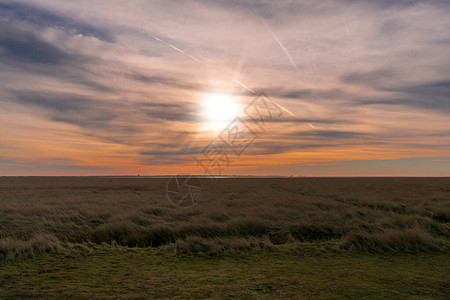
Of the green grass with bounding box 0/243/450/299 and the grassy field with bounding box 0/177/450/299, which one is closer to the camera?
the green grass with bounding box 0/243/450/299

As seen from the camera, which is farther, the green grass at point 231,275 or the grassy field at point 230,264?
the grassy field at point 230,264

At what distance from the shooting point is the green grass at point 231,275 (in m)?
5.94

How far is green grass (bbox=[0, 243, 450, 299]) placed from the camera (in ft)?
19.5

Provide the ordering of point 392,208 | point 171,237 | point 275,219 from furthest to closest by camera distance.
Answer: point 392,208 → point 275,219 → point 171,237

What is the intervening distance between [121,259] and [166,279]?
263 centimetres

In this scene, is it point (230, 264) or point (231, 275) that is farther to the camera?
point (230, 264)

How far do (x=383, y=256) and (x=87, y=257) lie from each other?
877 centimetres

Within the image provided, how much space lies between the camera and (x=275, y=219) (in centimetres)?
1598

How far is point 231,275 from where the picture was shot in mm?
7188

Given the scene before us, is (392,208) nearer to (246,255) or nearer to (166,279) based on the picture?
(246,255)

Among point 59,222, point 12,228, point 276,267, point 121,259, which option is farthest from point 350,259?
point 12,228

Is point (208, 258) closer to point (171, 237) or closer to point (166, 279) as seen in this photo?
point (166, 279)

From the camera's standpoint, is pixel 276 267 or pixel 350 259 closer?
pixel 276 267

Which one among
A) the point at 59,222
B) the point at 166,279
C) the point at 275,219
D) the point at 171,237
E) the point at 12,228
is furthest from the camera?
the point at 275,219
